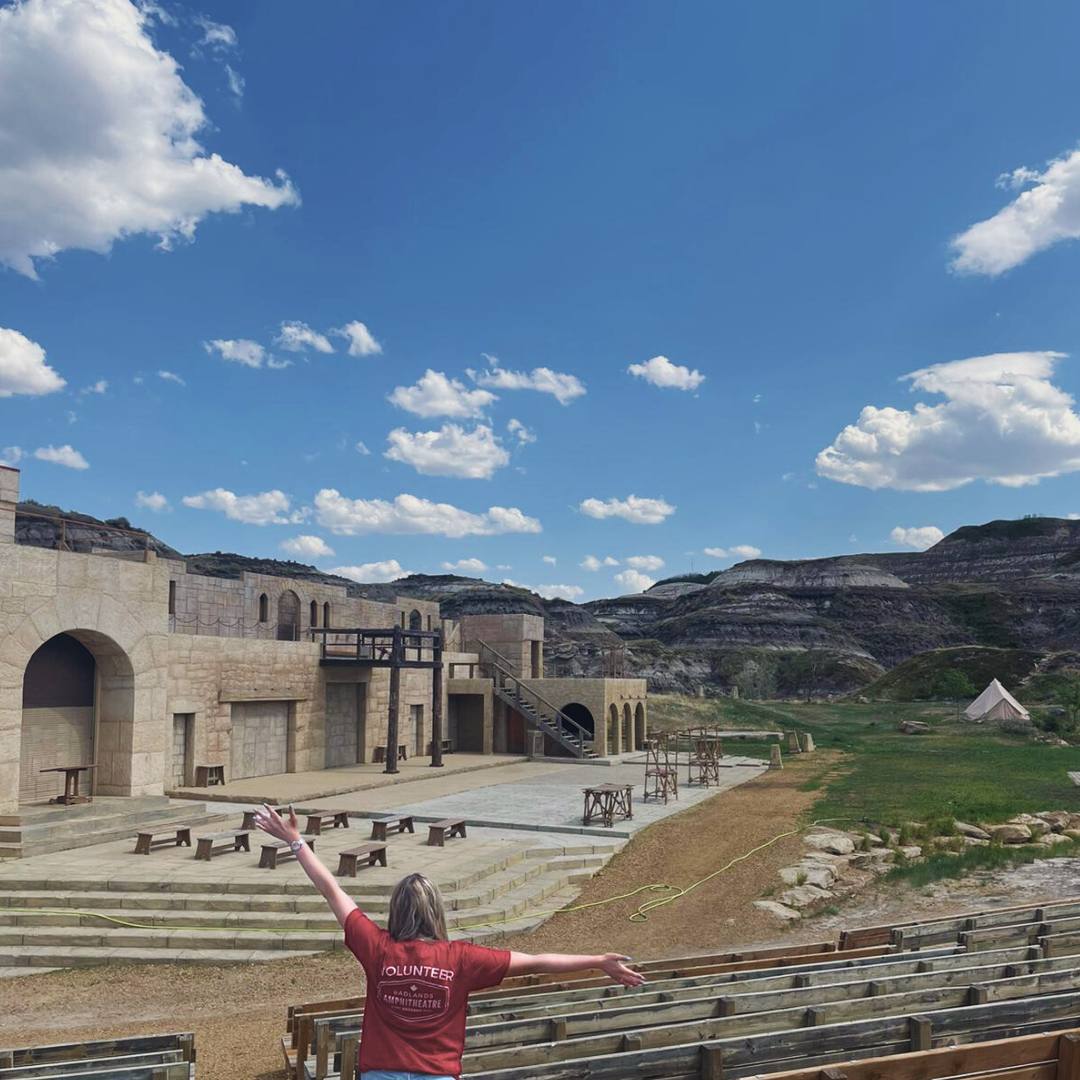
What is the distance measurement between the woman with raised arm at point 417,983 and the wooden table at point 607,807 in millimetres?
14514

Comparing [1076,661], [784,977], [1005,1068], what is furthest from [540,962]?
[1076,661]

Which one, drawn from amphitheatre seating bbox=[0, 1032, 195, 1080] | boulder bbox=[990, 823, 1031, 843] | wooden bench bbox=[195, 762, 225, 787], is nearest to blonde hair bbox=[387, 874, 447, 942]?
amphitheatre seating bbox=[0, 1032, 195, 1080]

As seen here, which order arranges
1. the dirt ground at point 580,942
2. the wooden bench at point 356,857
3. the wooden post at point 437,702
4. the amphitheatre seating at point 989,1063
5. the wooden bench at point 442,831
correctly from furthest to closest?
1. the wooden post at point 437,702
2. the wooden bench at point 442,831
3. the wooden bench at point 356,857
4. the dirt ground at point 580,942
5. the amphitheatre seating at point 989,1063

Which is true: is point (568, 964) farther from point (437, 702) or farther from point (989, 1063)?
point (437, 702)

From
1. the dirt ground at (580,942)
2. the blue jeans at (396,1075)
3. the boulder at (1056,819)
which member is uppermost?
the blue jeans at (396,1075)

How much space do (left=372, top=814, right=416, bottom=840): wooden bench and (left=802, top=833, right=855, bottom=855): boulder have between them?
6.89 m

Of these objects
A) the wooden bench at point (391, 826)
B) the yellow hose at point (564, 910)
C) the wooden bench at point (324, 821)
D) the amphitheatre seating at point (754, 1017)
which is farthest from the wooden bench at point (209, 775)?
the amphitheatre seating at point (754, 1017)

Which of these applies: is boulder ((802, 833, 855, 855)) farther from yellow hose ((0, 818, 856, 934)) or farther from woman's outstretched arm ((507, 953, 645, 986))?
woman's outstretched arm ((507, 953, 645, 986))

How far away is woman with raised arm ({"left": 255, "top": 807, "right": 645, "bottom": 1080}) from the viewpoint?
361 centimetres

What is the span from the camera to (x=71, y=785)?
1644cm

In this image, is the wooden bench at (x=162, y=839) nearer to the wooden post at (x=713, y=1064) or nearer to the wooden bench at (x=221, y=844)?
the wooden bench at (x=221, y=844)

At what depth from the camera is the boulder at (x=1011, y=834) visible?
16547 millimetres

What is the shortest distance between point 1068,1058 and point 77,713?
1691 centimetres

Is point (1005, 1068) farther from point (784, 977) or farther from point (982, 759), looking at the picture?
point (982, 759)
